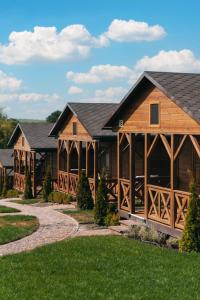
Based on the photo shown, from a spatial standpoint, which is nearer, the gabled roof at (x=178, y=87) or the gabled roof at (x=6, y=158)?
the gabled roof at (x=178, y=87)

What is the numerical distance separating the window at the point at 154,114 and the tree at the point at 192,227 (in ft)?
13.4

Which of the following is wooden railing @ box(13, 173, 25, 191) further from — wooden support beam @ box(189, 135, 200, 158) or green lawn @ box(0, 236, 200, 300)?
wooden support beam @ box(189, 135, 200, 158)

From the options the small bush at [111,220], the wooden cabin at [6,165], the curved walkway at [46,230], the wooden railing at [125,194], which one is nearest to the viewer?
the curved walkway at [46,230]

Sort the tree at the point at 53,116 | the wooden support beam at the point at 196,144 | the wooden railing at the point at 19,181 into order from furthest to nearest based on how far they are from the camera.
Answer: the tree at the point at 53,116, the wooden railing at the point at 19,181, the wooden support beam at the point at 196,144

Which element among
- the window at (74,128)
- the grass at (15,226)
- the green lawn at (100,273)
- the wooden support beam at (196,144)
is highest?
the window at (74,128)

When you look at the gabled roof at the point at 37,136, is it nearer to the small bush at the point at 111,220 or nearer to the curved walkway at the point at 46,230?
the curved walkway at the point at 46,230

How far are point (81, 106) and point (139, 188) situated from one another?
8.83 m

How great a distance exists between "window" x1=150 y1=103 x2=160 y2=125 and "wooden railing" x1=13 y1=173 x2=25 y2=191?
62.6ft

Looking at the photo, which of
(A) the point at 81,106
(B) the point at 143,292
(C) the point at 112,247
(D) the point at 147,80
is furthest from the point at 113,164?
(B) the point at 143,292

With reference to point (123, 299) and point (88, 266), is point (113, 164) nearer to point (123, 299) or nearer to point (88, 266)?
point (88, 266)

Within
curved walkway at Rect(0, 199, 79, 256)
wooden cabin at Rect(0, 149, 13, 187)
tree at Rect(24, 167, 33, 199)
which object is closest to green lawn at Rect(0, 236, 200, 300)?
curved walkway at Rect(0, 199, 79, 256)

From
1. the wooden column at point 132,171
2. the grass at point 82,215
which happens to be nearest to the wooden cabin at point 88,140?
the grass at point 82,215

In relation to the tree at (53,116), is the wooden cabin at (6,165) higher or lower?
lower

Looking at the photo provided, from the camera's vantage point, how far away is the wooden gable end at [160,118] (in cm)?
1528
